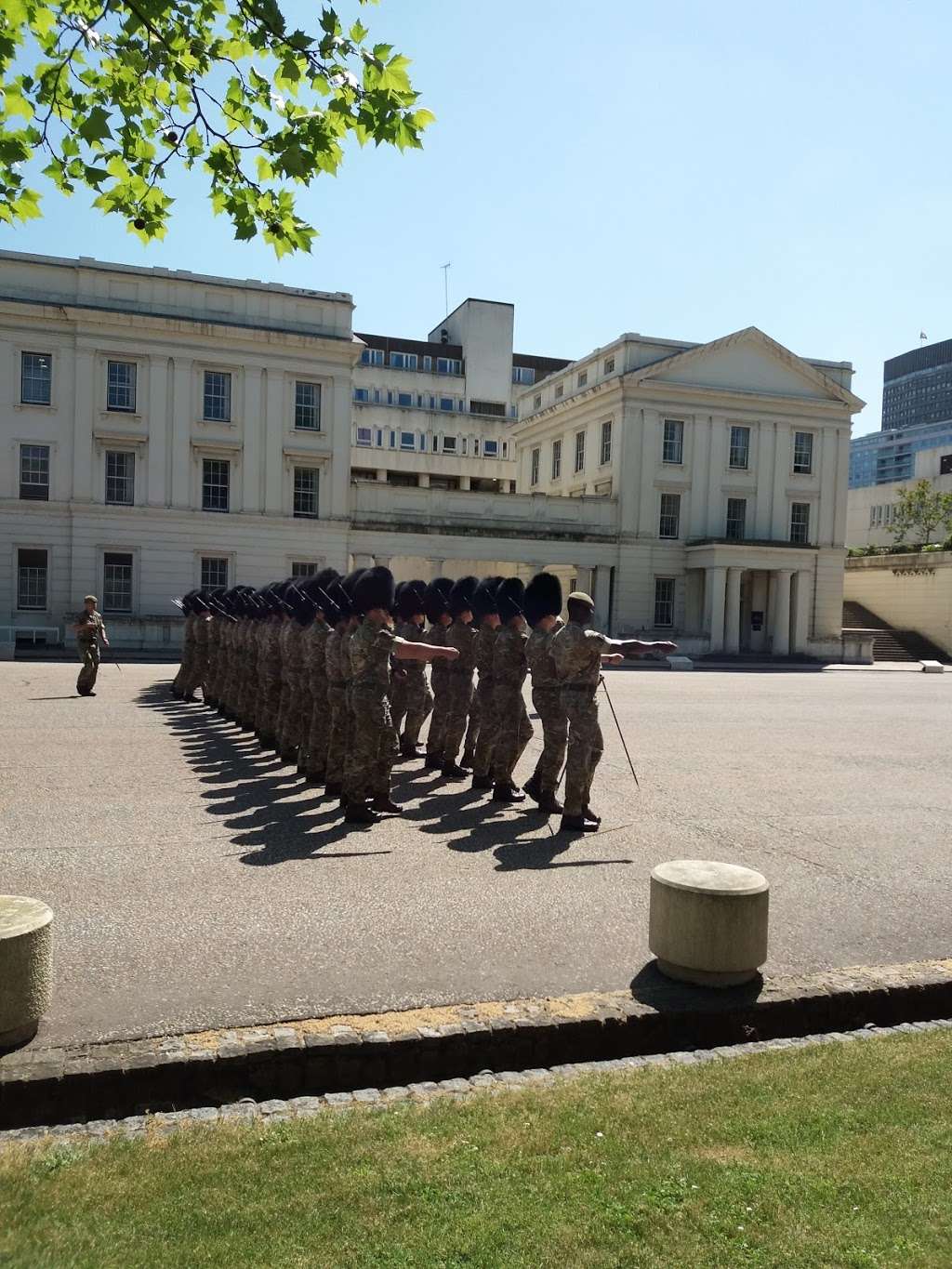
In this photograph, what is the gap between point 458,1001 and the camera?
5.11 meters

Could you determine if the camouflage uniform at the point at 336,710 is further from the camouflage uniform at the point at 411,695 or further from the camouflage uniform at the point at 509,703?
the camouflage uniform at the point at 411,695

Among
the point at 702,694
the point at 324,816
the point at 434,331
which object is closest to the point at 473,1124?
the point at 324,816

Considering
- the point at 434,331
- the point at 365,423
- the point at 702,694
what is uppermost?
the point at 434,331

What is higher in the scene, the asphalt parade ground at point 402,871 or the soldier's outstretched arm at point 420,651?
the soldier's outstretched arm at point 420,651

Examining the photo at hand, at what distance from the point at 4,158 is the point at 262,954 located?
508cm

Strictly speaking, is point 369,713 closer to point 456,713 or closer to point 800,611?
point 456,713

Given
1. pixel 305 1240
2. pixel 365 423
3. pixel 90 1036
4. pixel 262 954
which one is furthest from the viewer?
pixel 365 423

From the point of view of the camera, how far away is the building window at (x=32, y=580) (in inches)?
1485

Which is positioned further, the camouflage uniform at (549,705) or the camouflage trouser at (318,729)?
the camouflage trouser at (318,729)

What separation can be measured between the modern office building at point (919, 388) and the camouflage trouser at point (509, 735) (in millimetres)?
188339

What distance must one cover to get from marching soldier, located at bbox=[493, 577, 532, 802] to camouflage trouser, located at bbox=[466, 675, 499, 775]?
77mm

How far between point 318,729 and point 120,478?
31319 millimetres

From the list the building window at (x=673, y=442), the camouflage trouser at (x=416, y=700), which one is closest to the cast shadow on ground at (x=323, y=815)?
the camouflage trouser at (x=416, y=700)

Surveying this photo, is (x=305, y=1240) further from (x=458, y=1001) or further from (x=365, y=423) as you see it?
(x=365, y=423)
